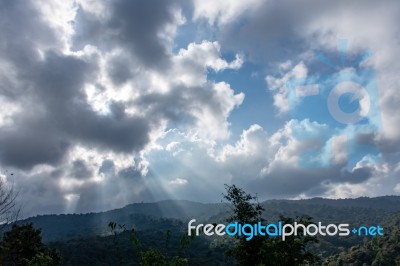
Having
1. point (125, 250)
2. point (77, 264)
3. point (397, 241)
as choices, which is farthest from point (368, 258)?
point (77, 264)

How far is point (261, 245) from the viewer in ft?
72.4

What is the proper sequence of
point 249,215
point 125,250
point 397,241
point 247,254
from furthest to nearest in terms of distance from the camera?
point 125,250
point 397,241
point 249,215
point 247,254

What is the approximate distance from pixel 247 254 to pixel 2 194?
15021 mm

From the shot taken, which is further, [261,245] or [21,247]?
[21,247]

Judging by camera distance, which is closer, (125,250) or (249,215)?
(249,215)

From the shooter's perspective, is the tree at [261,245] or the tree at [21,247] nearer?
the tree at [261,245]

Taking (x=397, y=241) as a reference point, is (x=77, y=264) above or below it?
below

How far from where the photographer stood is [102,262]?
594 ft

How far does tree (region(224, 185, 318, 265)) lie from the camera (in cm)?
1940

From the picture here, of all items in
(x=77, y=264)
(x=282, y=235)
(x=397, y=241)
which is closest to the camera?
(x=282, y=235)

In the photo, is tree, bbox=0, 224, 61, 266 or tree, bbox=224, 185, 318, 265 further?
tree, bbox=0, 224, 61, 266

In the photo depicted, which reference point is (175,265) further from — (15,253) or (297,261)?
(15,253)

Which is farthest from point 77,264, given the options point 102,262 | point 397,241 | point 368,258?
point 397,241

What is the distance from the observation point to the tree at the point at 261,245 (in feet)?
63.6
